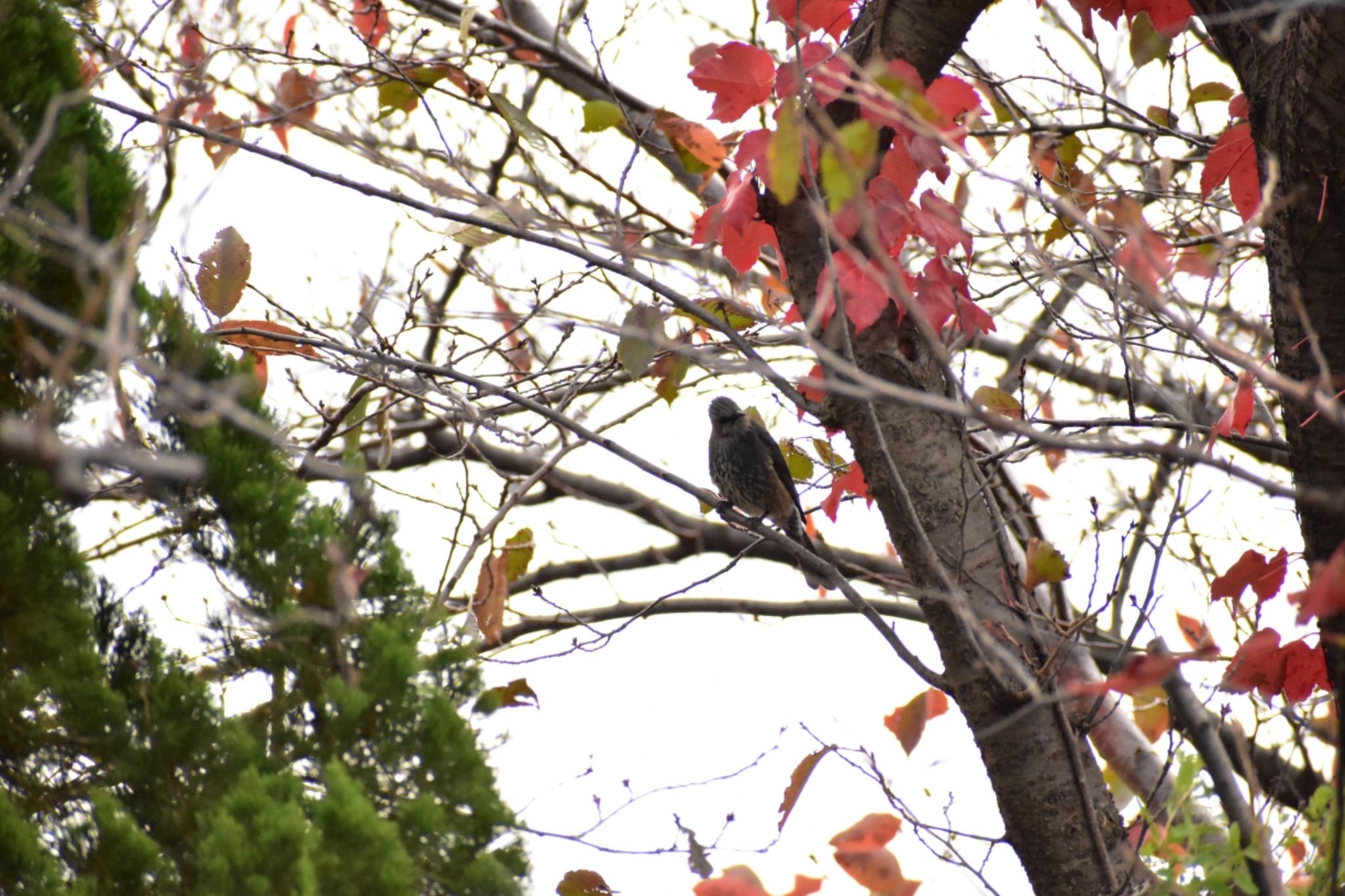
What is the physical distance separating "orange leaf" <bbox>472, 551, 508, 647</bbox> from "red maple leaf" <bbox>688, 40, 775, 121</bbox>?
160 cm

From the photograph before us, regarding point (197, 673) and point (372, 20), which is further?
point (372, 20)

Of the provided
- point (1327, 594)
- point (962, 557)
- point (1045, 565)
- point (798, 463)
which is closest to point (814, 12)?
point (962, 557)

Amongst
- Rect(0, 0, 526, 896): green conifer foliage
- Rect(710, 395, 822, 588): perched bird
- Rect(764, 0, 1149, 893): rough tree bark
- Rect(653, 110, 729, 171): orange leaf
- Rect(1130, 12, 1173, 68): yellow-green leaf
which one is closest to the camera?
Rect(0, 0, 526, 896): green conifer foliage

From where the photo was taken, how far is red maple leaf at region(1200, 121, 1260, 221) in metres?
2.64

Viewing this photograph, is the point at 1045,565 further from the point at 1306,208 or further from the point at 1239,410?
the point at 1306,208

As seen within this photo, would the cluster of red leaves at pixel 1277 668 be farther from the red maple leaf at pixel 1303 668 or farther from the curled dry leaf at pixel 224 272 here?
the curled dry leaf at pixel 224 272

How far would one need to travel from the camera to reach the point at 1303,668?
2.44 m

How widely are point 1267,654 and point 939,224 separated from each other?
112 cm

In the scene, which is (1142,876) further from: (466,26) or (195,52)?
(195,52)

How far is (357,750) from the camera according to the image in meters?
2.43

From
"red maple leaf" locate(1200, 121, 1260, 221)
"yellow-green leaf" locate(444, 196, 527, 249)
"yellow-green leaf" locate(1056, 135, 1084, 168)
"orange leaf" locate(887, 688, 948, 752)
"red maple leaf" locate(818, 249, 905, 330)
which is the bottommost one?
"orange leaf" locate(887, 688, 948, 752)

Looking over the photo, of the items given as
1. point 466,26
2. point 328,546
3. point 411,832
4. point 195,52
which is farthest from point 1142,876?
point 195,52

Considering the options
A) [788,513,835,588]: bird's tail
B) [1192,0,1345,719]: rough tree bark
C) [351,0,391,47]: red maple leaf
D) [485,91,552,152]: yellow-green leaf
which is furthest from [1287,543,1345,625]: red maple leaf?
[351,0,391,47]: red maple leaf

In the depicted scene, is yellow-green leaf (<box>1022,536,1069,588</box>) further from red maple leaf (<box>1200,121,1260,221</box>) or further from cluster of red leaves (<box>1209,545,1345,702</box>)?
red maple leaf (<box>1200,121,1260,221</box>)
